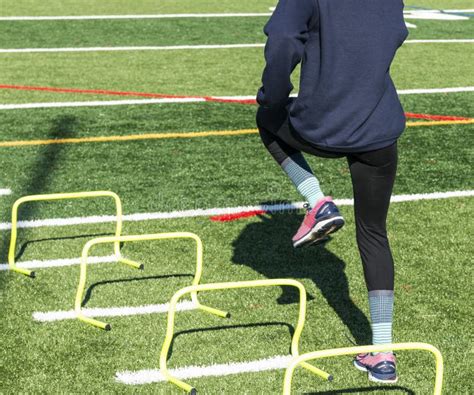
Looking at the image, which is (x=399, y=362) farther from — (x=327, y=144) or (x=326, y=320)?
(x=327, y=144)

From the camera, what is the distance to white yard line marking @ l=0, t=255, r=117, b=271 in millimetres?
6551

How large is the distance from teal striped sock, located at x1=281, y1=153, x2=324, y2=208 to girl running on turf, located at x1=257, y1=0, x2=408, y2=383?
185 mm

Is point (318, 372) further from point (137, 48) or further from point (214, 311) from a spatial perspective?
point (137, 48)

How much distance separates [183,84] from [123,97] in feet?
3.77

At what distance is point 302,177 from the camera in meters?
5.41

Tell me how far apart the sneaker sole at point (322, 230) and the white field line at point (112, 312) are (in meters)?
1.05

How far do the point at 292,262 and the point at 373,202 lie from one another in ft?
6.28

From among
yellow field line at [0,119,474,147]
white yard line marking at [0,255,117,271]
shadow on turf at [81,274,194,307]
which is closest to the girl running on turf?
shadow on turf at [81,274,194,307]

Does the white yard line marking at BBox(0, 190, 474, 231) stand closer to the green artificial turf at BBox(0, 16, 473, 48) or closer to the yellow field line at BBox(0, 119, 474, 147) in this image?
the yellow field line at BBox(0, 119, 474, 147)

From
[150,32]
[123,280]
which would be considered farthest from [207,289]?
[150,32]

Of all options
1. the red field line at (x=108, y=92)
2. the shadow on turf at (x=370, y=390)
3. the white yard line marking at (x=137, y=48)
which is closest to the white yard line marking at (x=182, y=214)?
the shadow on turf at (x=370, y=390)

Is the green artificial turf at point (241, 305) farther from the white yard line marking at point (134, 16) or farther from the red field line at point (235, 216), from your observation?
the white yard line marking at point (134, 16)

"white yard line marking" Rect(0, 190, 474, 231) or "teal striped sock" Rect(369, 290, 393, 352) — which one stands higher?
"teal striped sock" Rect(369, 290, 393, 352)

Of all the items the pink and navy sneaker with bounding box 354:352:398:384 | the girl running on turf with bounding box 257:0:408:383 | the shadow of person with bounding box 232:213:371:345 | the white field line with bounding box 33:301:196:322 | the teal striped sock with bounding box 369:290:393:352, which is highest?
the girl running on turf with bounding box 257:0:408:383
